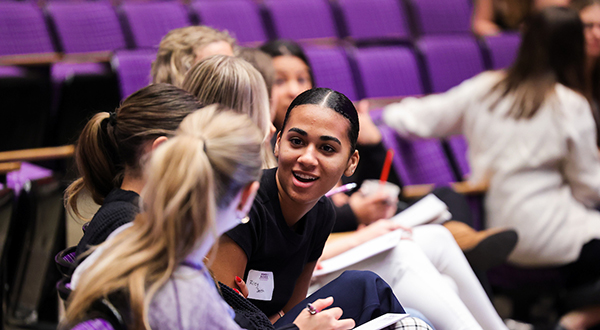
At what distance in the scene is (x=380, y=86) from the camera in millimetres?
2041

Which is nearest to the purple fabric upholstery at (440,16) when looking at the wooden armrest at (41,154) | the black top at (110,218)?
the wooden armrest at (41,154)

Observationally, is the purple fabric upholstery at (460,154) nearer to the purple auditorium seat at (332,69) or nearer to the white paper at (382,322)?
the purple auditorium seat at (332,69)

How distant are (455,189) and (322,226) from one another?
0.65 metres

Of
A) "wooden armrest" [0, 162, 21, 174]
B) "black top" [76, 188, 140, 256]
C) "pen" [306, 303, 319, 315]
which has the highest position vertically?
"black top" [76, 188, 140, 256]

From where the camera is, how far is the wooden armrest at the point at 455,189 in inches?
54.8

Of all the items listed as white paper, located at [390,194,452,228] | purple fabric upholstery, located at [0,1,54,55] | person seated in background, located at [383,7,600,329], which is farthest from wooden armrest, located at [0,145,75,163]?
person seated in background, located at [383,7,600,329]

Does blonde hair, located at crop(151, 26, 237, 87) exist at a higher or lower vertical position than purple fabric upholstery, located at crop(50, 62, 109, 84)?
higher

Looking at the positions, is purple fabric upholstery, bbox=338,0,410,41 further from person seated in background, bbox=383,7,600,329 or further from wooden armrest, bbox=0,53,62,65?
wooden armrest, bbox=0,53,62,65

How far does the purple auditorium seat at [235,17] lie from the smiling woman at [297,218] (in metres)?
1.34

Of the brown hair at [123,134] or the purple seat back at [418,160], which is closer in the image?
the brown hair at [123,134]

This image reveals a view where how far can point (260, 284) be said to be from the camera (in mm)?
828

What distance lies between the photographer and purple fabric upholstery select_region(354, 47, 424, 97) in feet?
6.57

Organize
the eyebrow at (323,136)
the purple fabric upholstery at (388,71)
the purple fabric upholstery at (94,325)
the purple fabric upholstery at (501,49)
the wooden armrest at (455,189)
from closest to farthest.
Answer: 1. the purple fabric upholstery at (94,325)
2. the eyebrow at (323,136)
3. the wooden armrest at (455,189)
4. the purple fabric upholstery at (388,71)
5. the purple fabric upholstery at (501,49)

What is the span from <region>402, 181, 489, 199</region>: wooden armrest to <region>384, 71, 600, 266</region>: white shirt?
22 millimetres
